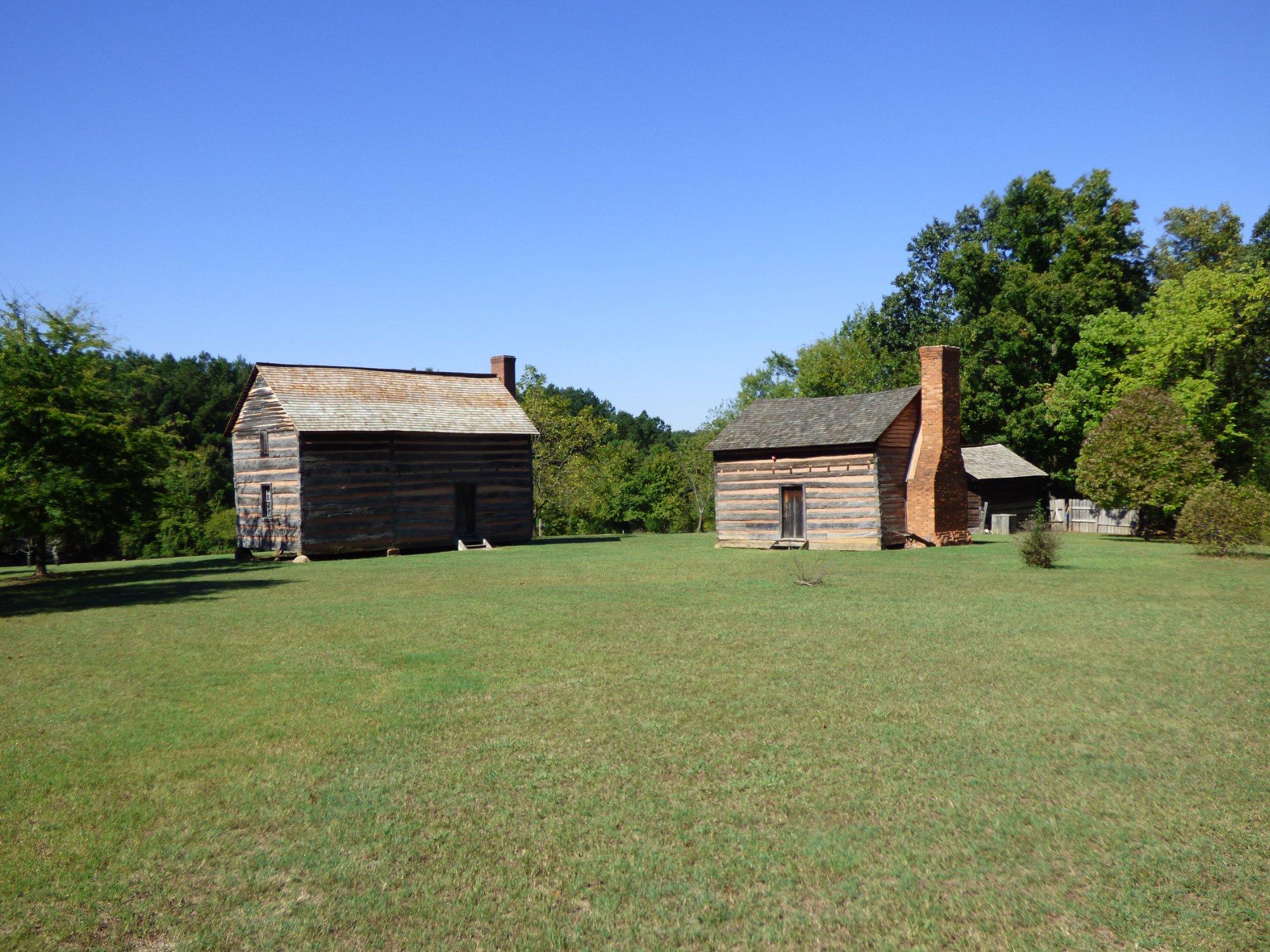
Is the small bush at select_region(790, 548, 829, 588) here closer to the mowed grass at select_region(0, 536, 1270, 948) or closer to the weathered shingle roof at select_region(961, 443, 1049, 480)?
the mowed grass at select_region(0, 536, 1270, 948)

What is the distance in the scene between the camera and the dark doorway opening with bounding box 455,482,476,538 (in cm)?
3569

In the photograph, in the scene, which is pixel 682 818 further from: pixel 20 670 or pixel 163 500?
pixel 163 500

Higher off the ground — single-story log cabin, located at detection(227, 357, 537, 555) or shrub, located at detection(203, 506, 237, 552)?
single-story log cabin, located at detection(227, 357, 537, 555)

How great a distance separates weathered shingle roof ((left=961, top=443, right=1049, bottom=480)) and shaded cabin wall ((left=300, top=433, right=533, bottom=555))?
2310 cm

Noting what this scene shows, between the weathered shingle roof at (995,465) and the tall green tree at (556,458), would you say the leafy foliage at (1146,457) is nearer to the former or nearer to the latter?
the weathered shingle roof at (995,465)

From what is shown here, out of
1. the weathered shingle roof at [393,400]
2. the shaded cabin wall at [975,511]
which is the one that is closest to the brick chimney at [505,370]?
the weathered shingle roof at [393,400]

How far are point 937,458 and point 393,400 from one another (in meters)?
21.0

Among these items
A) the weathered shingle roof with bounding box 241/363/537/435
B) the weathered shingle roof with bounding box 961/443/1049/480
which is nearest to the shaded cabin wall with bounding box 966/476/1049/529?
the weathered shingle roof with bounding box 961/443/1049/480

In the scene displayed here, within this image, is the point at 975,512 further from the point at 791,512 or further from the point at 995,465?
the point at 791,512

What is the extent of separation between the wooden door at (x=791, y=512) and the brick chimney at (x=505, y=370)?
1341cm

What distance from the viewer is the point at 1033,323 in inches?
1950

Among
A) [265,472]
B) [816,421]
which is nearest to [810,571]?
[816,421]

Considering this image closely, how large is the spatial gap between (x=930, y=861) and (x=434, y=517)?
3045 cm

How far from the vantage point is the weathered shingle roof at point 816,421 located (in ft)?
108
